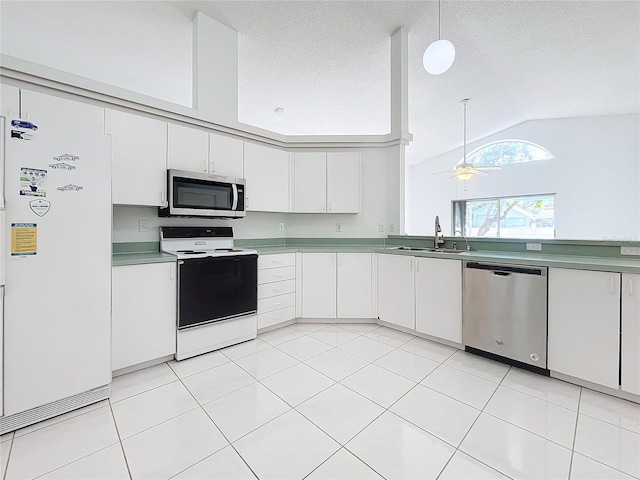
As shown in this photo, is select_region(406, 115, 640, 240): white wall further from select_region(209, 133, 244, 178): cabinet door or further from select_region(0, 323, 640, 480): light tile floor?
select_region(209, 133, 244, 178): cabinet door

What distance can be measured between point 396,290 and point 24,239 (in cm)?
290

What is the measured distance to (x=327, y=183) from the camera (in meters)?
3.58

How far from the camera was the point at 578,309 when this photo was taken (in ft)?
6.27

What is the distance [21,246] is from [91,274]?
0.34m

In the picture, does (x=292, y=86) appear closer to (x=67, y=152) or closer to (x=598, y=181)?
(x=67, y=152)

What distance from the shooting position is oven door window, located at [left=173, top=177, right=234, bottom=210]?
2.57 meters

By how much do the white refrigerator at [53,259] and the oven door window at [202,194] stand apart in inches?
31.5

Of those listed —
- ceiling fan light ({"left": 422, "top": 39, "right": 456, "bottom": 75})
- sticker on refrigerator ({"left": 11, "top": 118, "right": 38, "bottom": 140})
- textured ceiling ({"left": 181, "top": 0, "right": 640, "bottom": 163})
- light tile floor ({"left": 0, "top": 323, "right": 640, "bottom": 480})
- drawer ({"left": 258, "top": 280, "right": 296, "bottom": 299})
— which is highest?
textured ceiling ({"left": 181, "top": 0, "right": 640, "bottom": 163})

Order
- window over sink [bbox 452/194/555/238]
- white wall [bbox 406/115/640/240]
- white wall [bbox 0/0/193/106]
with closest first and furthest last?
white wall [bbox 0/0/193/106] → white wall [bbox 406/115/640/240] → window over sink [bbox 452/194/555/238]

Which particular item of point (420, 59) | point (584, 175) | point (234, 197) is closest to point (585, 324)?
point (234, 197)

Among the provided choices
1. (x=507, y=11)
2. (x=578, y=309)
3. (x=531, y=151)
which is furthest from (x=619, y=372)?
(x=531, y=151)

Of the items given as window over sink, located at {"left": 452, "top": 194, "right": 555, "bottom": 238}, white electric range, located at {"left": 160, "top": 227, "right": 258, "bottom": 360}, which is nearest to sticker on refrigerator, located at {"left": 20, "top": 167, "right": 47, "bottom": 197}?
white electric range, located at {"left": 160, "top": 227, "right": 258, "bottom": 360}

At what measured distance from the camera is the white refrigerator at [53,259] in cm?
146

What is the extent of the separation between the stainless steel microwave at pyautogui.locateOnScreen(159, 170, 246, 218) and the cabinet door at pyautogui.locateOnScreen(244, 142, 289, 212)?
7.7 inches
